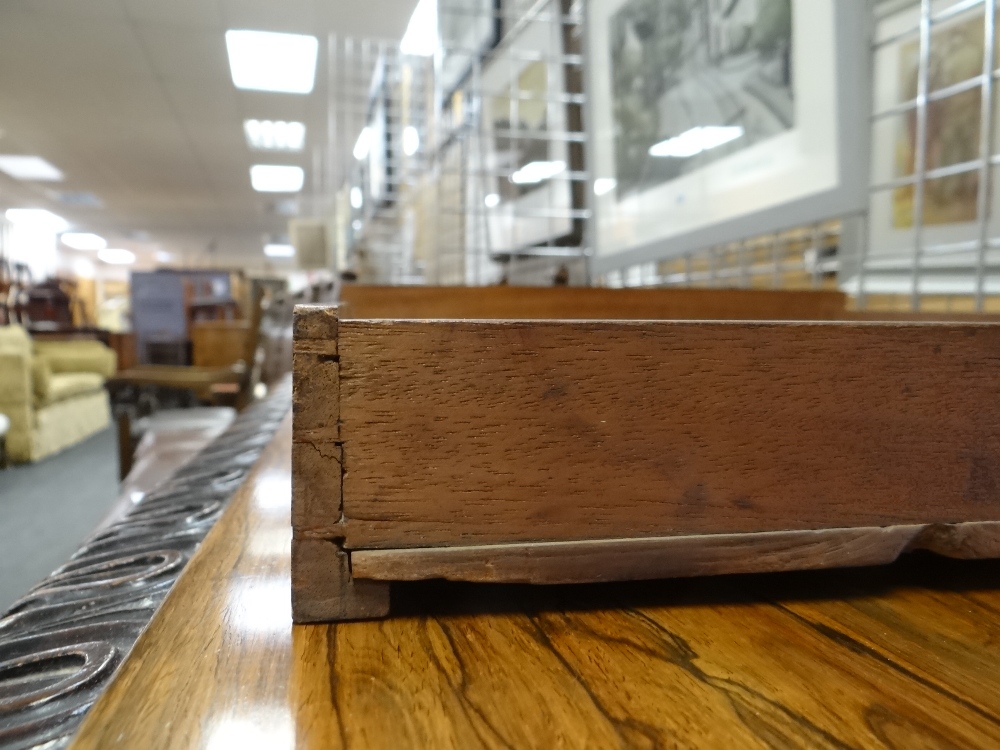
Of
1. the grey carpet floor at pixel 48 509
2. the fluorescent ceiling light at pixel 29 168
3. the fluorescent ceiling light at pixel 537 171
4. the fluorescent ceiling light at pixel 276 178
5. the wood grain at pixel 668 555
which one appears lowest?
the grey carpet floor at pixel 48 509

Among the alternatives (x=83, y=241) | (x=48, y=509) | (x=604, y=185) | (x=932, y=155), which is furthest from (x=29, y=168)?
(x=932, y=155)

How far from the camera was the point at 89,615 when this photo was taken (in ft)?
1.19

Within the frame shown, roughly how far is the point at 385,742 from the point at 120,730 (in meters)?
0.11

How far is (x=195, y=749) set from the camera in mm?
244

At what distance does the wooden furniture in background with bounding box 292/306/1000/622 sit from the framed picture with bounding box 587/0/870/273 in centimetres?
28

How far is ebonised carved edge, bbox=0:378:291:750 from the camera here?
0.28 metres

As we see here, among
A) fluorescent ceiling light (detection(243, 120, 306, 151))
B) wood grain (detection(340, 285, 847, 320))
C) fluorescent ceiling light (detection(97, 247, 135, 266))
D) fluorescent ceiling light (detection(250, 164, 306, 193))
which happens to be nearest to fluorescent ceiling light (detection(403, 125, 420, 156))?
wood grain (detection(340, 285, 847, 320))

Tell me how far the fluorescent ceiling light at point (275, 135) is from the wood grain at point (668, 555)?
455 centimetres

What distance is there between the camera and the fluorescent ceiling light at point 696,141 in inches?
29.3

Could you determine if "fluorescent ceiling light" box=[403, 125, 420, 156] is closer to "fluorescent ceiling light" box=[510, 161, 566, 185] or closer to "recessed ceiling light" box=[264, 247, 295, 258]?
"fluorescent ceiling light" box=[510, 161, 566, 185]

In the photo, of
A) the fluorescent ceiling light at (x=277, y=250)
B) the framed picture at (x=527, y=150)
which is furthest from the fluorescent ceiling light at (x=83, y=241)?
the framed picture at (x=527, y=150)

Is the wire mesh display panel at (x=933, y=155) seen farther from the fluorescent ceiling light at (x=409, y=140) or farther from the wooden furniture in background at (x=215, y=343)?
the wooden furniture in background at (x=215, y=343)

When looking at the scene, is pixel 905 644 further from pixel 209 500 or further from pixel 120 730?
pixel 209 500

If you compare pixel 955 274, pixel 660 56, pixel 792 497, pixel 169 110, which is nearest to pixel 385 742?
pixel 792 497
